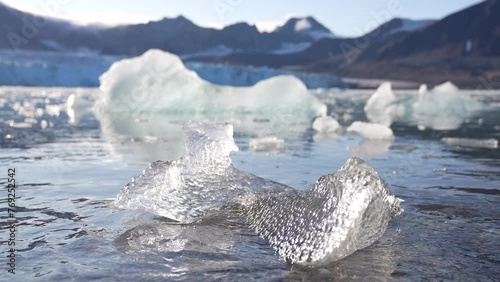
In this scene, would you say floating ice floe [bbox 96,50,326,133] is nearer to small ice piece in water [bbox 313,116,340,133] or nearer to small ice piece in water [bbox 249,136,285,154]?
small ice piece in water [bbox 313,116,340,133]

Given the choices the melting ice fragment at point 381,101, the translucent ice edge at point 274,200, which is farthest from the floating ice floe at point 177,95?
the translucent ice edge at point 274,200

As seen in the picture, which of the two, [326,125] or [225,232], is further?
[326,125]

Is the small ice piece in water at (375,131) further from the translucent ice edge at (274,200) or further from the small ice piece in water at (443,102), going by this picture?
the small ice piece in water at (443,102)

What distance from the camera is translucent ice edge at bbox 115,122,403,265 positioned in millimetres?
2443

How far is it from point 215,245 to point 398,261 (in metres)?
0.95

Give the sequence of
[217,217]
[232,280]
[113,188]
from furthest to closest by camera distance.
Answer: [113,188]
[217,217]
[232,280]

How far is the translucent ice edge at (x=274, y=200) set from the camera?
8.02ft

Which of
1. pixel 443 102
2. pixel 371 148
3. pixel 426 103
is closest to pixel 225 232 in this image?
pixel 371 148

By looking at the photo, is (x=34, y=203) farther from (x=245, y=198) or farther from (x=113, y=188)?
(x=245, y=198)

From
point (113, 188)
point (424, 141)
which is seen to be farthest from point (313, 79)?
point (113, 188)

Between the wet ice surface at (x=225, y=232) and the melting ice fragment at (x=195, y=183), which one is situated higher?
the melting ice fragment at (x=195, y=183)

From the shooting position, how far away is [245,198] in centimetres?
358

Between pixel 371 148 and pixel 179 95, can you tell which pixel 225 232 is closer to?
pixel 371 148

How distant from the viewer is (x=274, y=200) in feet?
11.0
